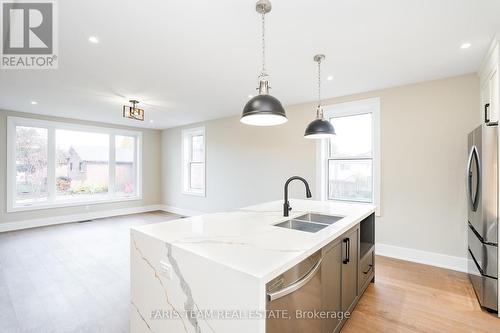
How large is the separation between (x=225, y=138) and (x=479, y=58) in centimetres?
466

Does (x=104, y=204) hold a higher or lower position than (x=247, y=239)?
lower

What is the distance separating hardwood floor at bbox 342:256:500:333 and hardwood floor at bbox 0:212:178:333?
2.24 meters

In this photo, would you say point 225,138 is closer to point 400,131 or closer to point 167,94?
point 167,94

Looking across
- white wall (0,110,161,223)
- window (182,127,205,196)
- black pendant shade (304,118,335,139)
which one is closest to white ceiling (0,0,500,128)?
black pendant shade (304,118,335,139)

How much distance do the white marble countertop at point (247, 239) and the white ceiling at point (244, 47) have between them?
1.75 meters

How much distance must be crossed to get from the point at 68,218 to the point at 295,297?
6838mm

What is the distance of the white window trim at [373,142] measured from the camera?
3840mm

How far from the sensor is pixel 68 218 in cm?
605

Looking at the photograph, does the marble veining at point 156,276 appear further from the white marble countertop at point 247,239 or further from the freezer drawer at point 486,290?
the freezer drawer at point 486,290

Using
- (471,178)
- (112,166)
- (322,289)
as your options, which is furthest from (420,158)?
(112,166)

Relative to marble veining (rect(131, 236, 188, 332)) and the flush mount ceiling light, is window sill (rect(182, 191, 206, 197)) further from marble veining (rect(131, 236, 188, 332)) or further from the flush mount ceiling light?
marble veining (rect(131, 236, 188, 332))

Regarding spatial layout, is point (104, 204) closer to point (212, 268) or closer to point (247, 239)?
point (247, 239)

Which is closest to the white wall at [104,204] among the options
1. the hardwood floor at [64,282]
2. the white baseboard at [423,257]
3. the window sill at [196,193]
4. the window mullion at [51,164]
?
the window mullion at [51,164]

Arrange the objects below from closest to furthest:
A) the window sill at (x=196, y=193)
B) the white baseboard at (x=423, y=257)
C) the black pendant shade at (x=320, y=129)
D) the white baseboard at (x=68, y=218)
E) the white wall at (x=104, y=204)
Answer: the black pendant shade at (x=320, y=129), the white baseboard at (x=423, y=257), the white wall at (x=104, y=204), the white baseboard at (x=68, y=218), the window sill at (x=196, y=193)
